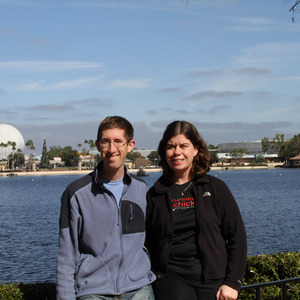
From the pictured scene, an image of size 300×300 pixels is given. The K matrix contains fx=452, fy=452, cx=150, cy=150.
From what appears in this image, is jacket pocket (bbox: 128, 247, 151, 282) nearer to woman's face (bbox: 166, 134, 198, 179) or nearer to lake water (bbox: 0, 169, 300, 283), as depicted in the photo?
woman's face (bbox: 166, 134, 198, 179)

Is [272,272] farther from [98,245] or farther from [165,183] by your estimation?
[98,245]

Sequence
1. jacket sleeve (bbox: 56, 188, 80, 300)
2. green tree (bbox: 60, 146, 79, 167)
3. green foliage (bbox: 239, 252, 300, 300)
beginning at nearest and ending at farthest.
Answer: jacket sleeve (bbox: 56, 188, 80, 300) < green foliage (bbox: 239, 252, 300, 300) < green tree (bbox: 60, 146, 79, 167)

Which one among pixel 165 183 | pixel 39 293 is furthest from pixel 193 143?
pixel 39 293

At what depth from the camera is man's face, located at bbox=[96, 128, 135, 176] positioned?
136 inches

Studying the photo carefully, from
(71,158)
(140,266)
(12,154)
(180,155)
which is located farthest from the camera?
(71,158)

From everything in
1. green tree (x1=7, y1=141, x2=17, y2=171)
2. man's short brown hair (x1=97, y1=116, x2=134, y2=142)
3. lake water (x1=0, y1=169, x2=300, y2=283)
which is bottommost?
lake water (x1=0, y1=169, x2=300, y2=283)

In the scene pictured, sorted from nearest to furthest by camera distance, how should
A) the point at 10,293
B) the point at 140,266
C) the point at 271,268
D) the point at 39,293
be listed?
1. the point at 140,266
2. the point at 10,293
3. the point at 39,293
4. the point at 271,268

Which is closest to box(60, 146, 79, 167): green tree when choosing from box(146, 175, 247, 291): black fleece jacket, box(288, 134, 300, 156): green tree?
box(288, 134, 300, 156): green tree

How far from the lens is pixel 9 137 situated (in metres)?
156

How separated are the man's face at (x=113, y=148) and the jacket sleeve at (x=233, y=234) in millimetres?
808

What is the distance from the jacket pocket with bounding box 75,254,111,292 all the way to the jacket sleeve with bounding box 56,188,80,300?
0.05 meters

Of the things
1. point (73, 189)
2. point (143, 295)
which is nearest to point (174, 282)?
point (143, 295)

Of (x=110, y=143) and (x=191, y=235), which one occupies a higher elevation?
(x=110, y=143)

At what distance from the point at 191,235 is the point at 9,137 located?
526 feet
